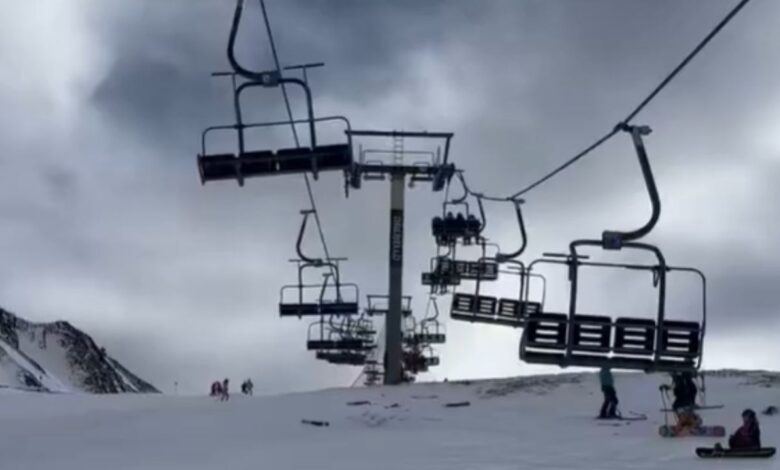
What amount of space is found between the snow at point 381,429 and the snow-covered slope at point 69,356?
118 meters

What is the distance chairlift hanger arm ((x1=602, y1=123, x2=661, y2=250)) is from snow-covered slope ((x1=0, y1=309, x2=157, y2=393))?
131 meters

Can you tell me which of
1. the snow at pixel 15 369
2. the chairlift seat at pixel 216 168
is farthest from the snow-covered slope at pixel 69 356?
the chairlift seat at pixel 216 168

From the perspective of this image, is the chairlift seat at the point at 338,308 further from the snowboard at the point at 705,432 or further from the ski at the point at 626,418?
the snowboard at the point at 705,432

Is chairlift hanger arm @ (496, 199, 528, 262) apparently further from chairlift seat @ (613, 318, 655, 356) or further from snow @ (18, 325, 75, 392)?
snow @ (18, 325, 75, 392)

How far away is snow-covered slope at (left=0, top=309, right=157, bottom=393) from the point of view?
486 ft

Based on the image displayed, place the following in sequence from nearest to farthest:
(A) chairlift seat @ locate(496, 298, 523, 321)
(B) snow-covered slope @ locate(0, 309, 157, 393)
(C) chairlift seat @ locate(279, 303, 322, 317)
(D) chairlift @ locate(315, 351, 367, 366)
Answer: (A) chairlift seat @ locate(496, 298, 523, 321), (C) chairlift seat @ locate(279, 303, 322, 317), (D) chairlift @ locate(315, 351, 367, 366), (B) snow-covered slope @ locate(0, 309, 157, 393)

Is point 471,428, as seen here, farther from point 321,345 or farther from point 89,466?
point 321,345

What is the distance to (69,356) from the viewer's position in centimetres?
15862

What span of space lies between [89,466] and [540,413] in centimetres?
831

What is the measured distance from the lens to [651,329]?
41.8ft

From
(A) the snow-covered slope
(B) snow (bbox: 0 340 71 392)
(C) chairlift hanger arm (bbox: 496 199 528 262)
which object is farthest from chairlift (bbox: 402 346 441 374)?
(A) the snow-covered slope

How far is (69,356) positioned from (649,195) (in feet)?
500

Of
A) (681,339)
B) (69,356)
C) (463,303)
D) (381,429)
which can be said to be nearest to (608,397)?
(381,429)

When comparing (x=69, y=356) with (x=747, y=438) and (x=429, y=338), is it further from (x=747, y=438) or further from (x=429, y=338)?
(x=747, y=438)
